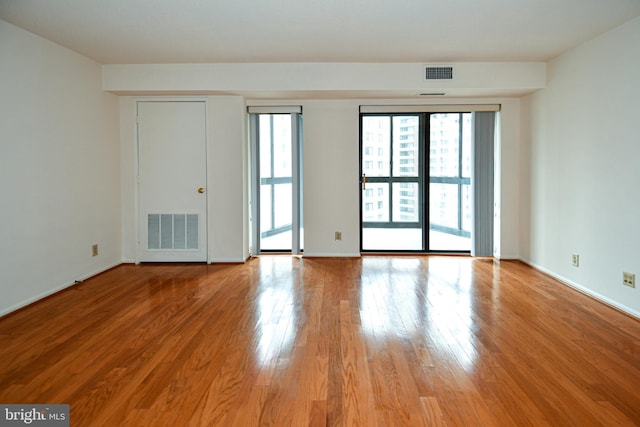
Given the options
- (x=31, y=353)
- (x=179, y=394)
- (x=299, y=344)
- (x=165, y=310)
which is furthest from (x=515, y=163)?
(x=31, y=353)

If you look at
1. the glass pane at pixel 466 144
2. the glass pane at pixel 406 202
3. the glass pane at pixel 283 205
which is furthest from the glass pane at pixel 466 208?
the glass pane at pixel 283 205

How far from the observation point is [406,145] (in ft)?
19.0

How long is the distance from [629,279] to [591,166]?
1076mm

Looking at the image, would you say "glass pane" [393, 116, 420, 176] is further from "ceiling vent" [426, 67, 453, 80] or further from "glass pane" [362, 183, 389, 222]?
"ceiling vent" [426, 67, 453, 80]

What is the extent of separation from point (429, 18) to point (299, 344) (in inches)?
107

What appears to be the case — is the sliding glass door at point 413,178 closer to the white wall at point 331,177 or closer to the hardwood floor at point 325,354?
the white wall at point 331,177

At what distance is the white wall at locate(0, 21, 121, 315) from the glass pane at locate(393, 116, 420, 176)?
3595 millimetres

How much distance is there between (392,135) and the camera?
18.9 feet

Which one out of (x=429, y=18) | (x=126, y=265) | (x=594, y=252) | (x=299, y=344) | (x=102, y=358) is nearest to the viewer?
(x=102, y=358)

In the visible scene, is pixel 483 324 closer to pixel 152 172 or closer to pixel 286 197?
pixel 286 197

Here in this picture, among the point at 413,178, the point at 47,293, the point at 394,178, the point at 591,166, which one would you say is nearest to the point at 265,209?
the point at 394,178

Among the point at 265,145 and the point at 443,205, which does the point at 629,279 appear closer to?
the point at 443,205

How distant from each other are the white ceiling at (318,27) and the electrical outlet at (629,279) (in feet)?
6.66

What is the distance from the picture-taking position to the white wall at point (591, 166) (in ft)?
11.1
